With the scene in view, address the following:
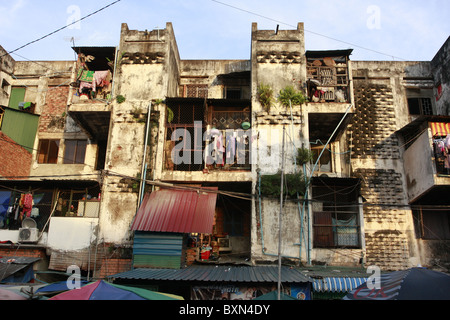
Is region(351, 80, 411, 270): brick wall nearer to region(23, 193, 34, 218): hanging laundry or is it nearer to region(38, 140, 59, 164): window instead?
region(23, 193, 34, 218): hanging laundry

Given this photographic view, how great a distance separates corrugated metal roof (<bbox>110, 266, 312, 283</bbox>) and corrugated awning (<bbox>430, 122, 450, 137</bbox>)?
909cm

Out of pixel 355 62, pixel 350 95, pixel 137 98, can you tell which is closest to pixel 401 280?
pixel 350 95

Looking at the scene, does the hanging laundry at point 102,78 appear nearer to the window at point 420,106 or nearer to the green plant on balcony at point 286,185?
the green plant on balcony at point 286,185

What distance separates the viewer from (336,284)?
11750mm

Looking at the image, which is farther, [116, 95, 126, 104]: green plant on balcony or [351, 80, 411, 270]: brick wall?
[116, 95, 126, 104]: green plant on balcony

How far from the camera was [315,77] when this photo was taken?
1672cm

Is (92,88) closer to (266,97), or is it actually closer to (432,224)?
(266,97)

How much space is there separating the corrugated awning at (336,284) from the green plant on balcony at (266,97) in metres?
8.07

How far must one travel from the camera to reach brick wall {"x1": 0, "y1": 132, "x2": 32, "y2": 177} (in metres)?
17.2

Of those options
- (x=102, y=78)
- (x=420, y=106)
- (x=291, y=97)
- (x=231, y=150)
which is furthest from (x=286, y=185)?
(x=102, y=78)

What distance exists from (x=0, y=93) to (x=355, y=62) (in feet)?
67.2

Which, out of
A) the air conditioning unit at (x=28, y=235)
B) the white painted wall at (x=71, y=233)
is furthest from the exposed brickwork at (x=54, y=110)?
the white painted wall at (x=71, y=233)

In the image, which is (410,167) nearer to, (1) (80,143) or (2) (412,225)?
(2) (412,225)

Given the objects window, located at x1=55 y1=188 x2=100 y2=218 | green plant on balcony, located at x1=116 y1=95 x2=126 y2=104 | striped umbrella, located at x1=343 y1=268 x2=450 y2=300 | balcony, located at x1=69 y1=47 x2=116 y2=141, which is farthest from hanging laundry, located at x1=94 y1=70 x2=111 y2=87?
striped umbrella, located at x1=343 y1=268 x2=450 y2=300
